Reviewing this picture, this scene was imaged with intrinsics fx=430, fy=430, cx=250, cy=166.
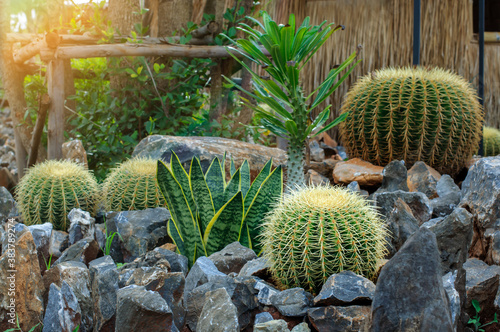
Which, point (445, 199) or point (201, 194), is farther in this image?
point (445, 199)

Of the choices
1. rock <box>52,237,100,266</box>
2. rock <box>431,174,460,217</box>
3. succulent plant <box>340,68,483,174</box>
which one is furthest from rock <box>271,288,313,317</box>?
succulent plant <box>340,68,483,174</box>

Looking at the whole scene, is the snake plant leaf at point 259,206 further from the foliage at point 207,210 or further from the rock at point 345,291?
the rock at point 345,291

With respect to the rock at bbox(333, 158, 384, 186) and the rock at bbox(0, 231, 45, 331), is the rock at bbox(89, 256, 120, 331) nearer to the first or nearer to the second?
the rock at bbox(0, 231, 45, 331)

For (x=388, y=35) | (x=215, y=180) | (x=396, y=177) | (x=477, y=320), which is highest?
(x=388, y=35)

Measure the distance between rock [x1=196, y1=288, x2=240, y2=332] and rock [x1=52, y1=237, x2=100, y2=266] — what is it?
3.41ft

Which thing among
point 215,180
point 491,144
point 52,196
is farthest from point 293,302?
point 491,144

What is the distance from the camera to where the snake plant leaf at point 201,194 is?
2.38 meters

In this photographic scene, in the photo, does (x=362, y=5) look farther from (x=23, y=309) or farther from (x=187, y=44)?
(x=23, y=309)

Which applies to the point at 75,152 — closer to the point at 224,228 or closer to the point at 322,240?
the point at 224,228

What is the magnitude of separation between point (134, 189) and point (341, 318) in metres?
1.81

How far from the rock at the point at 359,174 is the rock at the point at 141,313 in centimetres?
250

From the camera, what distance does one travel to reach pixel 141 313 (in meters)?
1.43

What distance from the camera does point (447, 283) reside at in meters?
1.62

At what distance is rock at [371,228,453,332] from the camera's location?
1.28 metres
